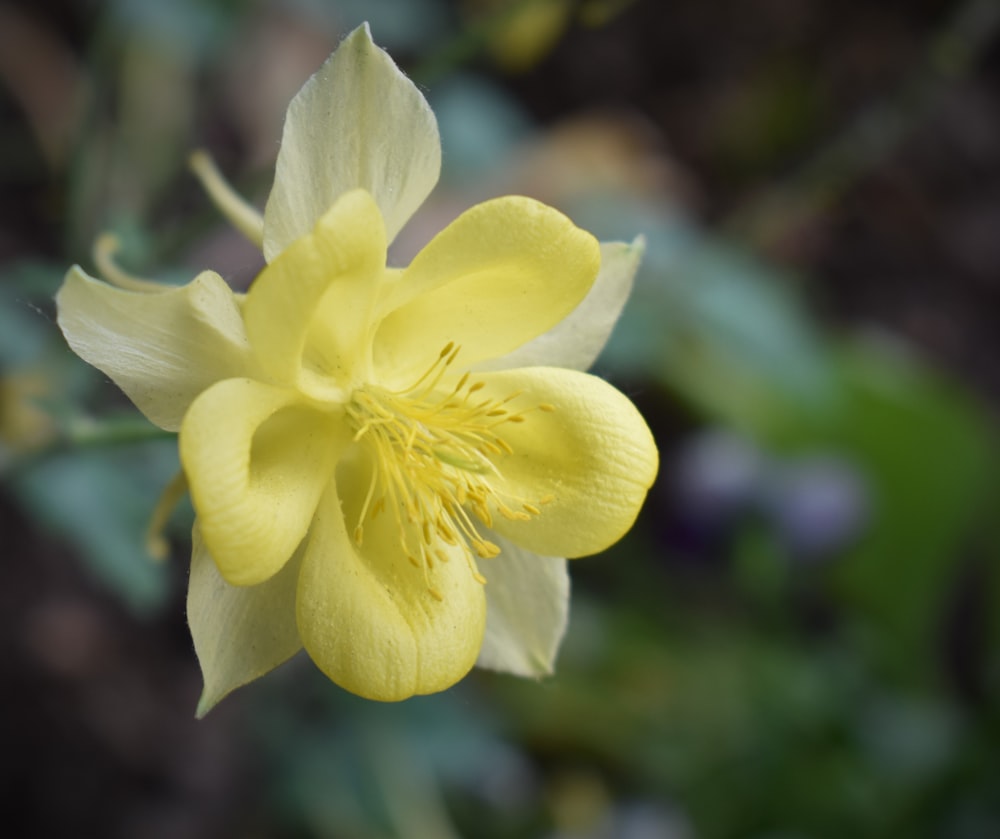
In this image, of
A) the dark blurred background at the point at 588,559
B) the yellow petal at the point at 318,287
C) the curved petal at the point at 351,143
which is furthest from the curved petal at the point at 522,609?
the dark blurred background at the point at 588,559

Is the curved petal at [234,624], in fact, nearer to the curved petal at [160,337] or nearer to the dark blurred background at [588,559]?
the curved petal at [160,337]

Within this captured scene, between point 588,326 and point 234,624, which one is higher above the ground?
point 588,326

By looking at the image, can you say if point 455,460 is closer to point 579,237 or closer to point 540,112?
point 579,237

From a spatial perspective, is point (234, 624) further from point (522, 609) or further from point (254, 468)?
point (522, 609)

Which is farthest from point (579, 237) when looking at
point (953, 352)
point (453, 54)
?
point (953, 352)

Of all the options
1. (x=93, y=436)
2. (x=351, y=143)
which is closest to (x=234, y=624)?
(x=93, y=436)

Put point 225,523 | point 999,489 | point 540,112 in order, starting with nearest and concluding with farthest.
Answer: point 225,523 < point 999,489 < point 540,112
